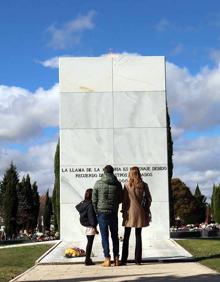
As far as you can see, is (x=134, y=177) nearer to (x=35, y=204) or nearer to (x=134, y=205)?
(x=134, y=205)

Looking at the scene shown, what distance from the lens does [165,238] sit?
1611 cm

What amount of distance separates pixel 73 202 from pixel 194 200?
175 feet

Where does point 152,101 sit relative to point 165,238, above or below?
above

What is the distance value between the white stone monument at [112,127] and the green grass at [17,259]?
8.55ft

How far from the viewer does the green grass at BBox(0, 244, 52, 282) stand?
9.74 metres

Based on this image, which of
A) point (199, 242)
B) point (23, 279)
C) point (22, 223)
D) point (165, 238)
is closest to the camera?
point (23, 279)

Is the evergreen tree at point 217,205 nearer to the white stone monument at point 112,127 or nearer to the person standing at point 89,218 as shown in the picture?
the white stone monument at point 112,127

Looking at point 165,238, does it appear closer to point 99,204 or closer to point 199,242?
point 199,242

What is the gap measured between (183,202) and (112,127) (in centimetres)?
5119

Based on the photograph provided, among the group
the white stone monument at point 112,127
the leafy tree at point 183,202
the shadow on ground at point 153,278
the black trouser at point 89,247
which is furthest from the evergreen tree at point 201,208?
the shadow on ground at point 153,278

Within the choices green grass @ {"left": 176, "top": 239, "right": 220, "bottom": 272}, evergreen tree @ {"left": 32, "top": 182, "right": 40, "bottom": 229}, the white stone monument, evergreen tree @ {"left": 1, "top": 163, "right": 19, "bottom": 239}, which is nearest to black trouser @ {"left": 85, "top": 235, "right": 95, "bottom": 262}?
green grass @ {"left": 176, "top": 239, "right": 220, "bottom": 272}

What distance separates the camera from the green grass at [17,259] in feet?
32.0

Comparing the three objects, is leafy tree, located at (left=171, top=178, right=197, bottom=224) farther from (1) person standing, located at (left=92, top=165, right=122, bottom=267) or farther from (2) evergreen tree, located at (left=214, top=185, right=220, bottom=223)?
(1) person standing, located at (left=92, top=165, right=122, bottom=267)

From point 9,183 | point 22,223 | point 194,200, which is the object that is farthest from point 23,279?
point 194,200
